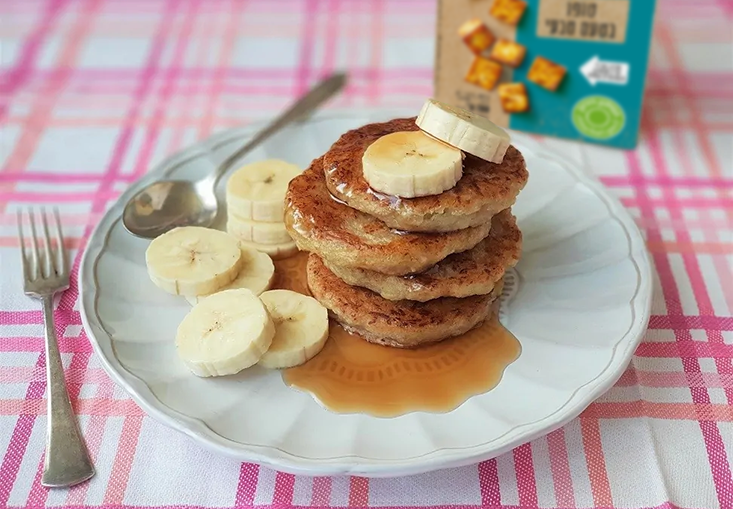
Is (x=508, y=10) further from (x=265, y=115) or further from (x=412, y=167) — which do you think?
(x=412, y=167)

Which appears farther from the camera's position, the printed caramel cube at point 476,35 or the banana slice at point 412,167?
the printed caramel cube at point 476,35

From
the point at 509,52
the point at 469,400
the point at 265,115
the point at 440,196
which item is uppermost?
the point at 440,196

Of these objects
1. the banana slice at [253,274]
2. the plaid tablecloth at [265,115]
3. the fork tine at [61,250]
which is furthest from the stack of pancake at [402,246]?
the fork tine at [61,250]

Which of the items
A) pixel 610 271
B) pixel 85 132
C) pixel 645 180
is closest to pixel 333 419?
pixel 610 271

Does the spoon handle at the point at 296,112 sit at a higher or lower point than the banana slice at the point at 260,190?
lower

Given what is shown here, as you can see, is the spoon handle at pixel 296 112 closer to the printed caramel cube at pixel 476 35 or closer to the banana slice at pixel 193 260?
the banana slice at pixel 193 260

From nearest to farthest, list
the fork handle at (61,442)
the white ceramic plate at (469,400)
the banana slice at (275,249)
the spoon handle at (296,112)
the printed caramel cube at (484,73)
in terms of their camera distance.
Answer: the white ceramic plate at (469,400), the fork handle at (61,442), the banana slice at (275,249), the spoon handle at (296,112), the printed caramel cube at (484,73)

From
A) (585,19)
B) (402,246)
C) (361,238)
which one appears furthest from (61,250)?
(585,19)
